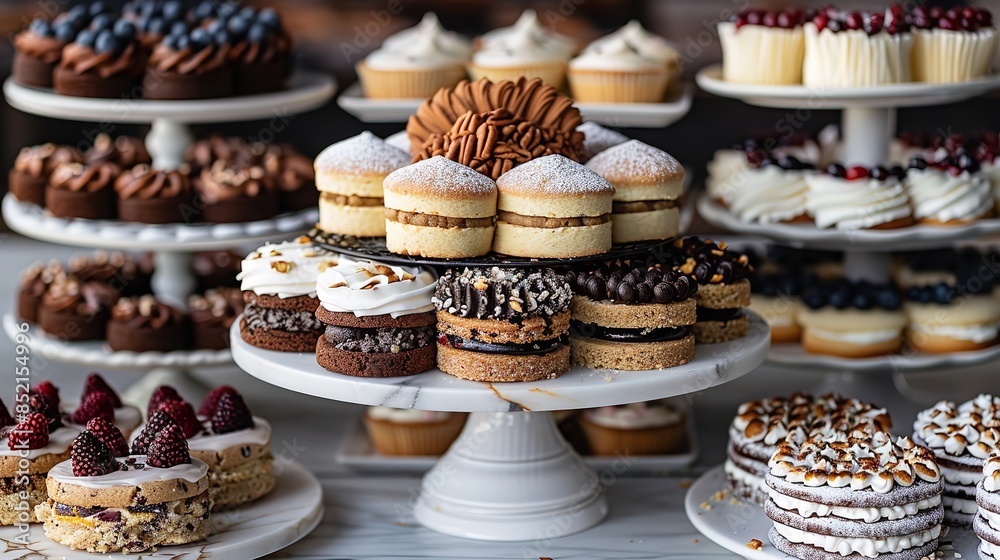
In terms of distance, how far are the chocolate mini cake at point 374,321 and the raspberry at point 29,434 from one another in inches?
24.3

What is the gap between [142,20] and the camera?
334cm

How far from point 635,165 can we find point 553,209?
25cm

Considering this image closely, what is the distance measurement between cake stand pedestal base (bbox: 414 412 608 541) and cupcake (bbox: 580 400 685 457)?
0.34 metres

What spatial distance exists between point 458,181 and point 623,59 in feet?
3.27

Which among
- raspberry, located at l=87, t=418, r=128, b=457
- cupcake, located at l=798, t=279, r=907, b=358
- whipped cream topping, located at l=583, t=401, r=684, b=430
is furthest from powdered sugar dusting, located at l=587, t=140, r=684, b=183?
raspberry, located at l=87, t=418, r=128, b=457

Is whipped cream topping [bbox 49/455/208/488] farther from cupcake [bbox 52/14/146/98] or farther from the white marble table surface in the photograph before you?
cupcake [bbox 52/14/146/98]

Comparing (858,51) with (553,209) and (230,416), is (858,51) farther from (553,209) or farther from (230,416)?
(230,416)

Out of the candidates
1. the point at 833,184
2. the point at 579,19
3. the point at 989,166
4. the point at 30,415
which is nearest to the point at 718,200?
the point at 833,184

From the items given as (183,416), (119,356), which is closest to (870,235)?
(183,416)

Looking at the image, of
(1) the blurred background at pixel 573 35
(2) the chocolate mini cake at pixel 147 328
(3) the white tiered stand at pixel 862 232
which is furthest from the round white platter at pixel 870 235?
(1) the blurred background at pixel 573 35

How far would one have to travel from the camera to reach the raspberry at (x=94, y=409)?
2.66m

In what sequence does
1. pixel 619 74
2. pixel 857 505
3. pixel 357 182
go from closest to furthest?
1. pixel 857 505
2. pixel 357 182
3. pixel 619 74

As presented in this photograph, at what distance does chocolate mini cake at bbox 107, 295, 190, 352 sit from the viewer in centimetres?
313

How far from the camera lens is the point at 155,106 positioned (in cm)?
307
